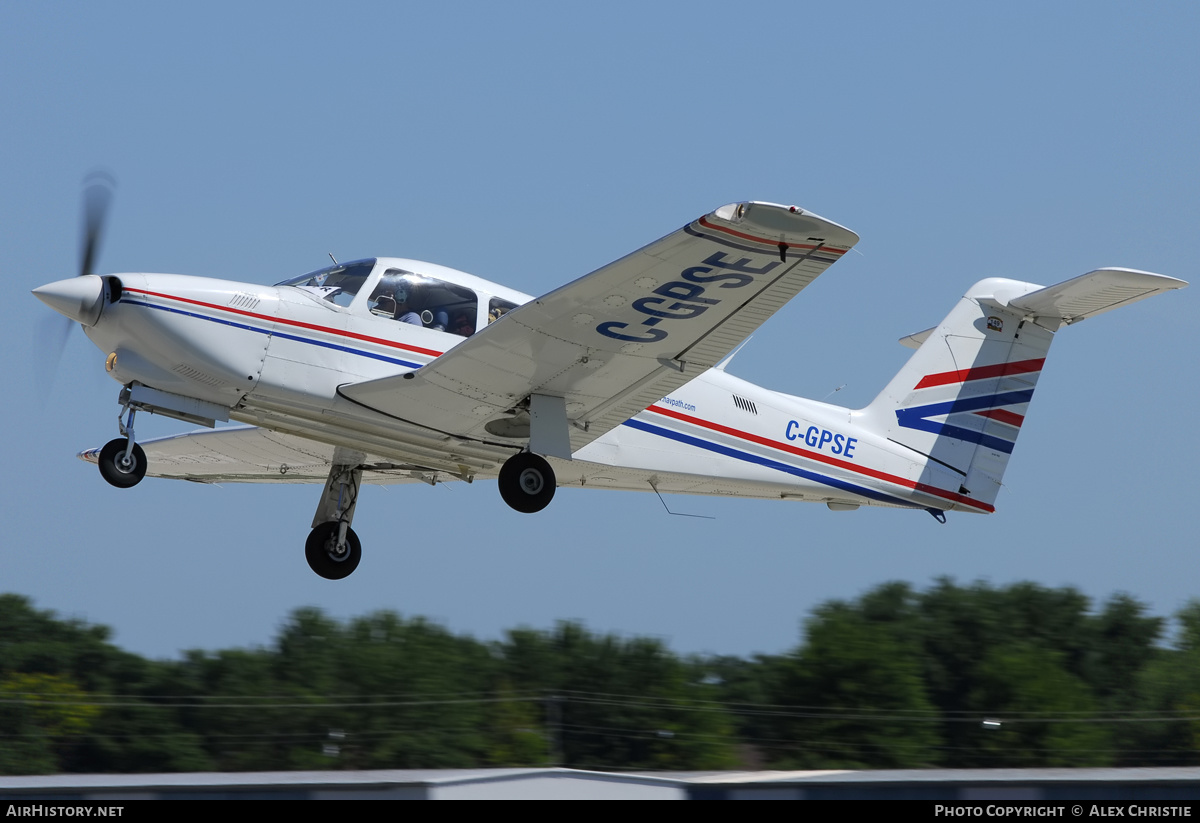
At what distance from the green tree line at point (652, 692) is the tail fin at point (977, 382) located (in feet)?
9.74

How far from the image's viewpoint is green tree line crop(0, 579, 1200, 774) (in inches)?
651

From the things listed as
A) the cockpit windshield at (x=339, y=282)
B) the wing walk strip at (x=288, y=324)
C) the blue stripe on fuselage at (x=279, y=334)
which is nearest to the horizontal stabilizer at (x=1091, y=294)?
the wing walk strip at (x=288, y=324)

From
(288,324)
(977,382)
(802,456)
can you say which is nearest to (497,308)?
(288,324)

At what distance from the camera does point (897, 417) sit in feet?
45.6

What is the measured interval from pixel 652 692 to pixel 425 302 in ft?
42.1

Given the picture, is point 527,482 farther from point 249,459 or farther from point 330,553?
point 249,459

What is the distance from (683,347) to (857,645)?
48.2ft

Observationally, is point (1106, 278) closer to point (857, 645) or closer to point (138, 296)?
point (138, 296)

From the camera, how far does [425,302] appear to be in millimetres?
11414

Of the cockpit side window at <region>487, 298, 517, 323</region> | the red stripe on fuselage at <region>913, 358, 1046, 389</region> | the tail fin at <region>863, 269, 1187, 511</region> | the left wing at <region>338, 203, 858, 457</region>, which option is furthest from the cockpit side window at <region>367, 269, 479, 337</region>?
the red stripe on fuselage at <region>913, 358, 1046, 389</region>

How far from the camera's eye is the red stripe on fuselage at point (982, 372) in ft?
47.4

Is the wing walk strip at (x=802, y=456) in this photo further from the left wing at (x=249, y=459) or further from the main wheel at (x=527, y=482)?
the left wing at (x=249, y=459)

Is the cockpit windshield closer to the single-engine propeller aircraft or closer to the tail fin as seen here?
the single-engine propeller aircraft

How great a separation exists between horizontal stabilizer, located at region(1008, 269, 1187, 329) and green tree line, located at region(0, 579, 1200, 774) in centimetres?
402
